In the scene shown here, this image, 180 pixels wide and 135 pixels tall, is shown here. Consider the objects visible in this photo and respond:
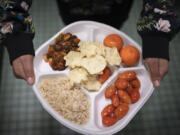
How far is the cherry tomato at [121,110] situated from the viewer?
2.34 feet

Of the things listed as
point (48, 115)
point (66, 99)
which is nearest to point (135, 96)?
point (66, 99)

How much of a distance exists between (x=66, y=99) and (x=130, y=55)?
0.97 ft

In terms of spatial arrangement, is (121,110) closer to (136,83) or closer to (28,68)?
(136,83)

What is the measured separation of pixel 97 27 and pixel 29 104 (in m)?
0.44

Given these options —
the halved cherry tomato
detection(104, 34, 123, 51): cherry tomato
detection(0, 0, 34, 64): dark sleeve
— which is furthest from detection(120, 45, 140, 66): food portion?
detection(0, 0, 34, 64): dark sleeve

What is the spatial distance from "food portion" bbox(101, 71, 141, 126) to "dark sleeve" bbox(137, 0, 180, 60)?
0.12 m

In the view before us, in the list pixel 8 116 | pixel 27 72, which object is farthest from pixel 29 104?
pixel 27 72

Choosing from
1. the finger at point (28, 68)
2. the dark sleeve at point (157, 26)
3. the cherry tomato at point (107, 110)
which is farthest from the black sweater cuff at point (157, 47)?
the finger at point (28, 68)

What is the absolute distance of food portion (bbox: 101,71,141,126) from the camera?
72cm

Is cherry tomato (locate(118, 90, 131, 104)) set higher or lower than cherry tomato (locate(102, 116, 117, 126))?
higher

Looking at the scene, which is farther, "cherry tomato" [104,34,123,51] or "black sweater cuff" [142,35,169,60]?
"cherry tomato" [104,34,123,51]

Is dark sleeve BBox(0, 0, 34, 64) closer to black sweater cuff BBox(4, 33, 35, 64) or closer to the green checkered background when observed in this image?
black sweater cuff BBox(4, 33, 35, 64)

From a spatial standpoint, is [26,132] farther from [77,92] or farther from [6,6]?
[6,6]

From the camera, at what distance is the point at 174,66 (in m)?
0.91
